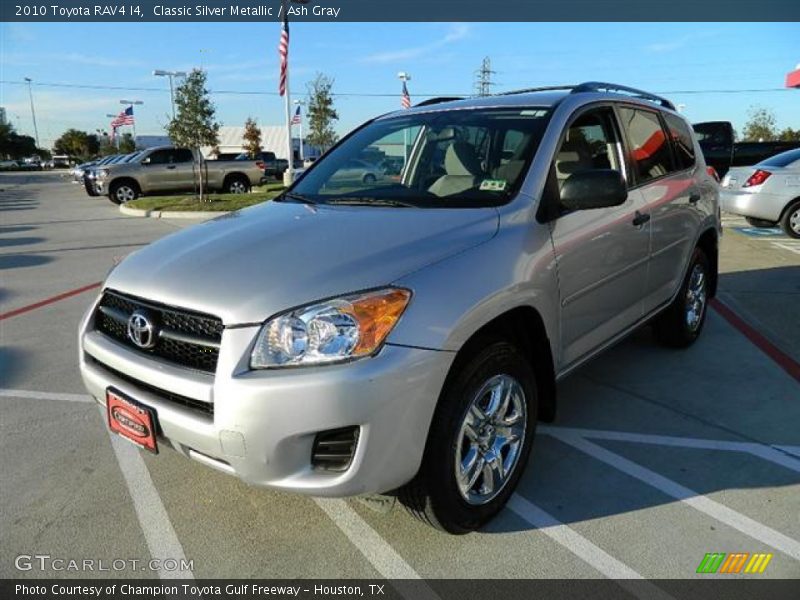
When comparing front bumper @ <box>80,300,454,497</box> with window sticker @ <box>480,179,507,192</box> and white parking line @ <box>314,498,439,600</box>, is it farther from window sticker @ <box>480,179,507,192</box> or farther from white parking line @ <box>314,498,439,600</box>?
window sticker @ <box>480,179,507,192</box>

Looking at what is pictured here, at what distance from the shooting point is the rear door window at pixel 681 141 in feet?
14.7

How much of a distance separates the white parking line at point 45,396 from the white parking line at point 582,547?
2.88 meters

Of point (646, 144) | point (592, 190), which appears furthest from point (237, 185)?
point (592, 190)

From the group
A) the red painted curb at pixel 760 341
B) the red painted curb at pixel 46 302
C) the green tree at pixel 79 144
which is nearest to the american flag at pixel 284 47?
the red painted curb at pixel 46 302

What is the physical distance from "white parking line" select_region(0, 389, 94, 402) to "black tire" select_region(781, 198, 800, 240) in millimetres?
10556

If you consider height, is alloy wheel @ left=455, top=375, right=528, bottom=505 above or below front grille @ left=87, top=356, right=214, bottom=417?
below

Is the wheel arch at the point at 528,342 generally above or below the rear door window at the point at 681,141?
below

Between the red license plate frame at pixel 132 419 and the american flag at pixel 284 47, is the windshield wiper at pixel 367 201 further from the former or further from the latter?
the american flag at pixel 284 47

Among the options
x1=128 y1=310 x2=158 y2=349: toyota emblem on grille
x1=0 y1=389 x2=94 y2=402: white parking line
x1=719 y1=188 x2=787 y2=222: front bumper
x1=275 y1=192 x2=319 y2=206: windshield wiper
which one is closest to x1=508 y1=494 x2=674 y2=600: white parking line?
x1=128 y1=310 x2=158 y2=349: toyota emblem on grille

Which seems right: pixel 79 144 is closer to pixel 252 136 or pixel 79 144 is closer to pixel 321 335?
pixel 252 136

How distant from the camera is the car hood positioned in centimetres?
218

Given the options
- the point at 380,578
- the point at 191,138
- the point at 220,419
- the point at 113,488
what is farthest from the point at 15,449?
the point at 191,138

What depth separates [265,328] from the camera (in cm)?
210

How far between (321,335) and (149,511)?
142 centimetres
